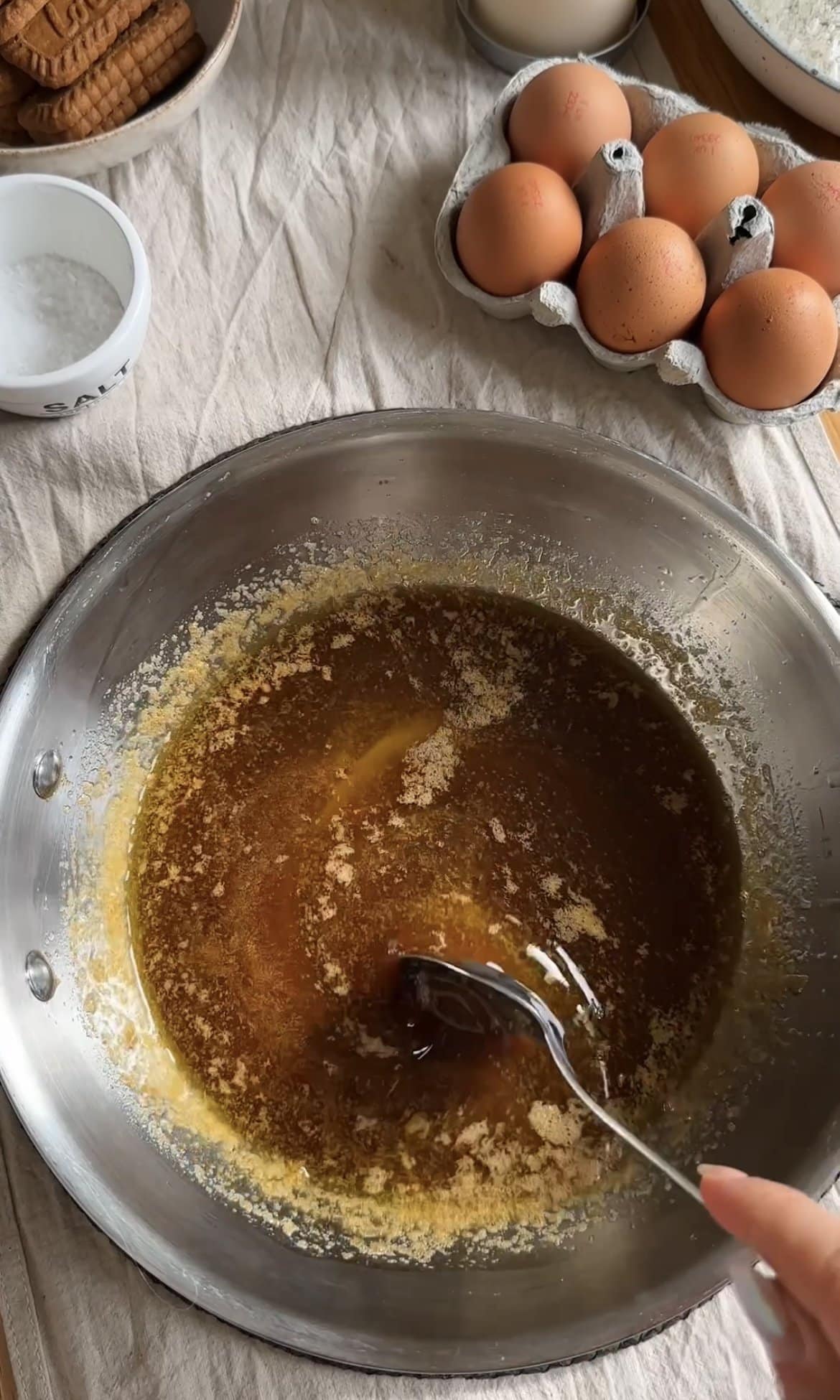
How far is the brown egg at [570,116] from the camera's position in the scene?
0.75 m

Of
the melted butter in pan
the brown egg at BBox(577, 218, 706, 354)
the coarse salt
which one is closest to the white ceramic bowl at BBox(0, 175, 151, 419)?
the coarse salt

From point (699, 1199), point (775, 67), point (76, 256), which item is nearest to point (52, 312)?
point (76, 256)

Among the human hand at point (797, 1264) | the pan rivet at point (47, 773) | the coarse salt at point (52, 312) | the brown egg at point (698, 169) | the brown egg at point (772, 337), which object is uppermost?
the brown egg at point (698, 169)

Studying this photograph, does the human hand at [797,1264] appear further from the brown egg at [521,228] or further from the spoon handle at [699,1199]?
the brown egg at [521,228]

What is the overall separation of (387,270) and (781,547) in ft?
1.28

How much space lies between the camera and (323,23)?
0.86m

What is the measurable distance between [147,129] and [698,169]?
1.40ft

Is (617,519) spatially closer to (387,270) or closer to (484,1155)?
(387,270)

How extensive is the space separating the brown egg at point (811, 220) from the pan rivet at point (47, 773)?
65 centimetres

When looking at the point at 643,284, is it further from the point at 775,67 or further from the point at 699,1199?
the point at 699,1199

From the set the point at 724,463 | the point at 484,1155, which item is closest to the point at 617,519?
the point at 724,463

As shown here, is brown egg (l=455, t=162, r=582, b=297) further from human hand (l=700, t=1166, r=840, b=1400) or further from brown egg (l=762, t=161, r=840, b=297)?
human hand (l=700, t=1166, r=840, b=1400)

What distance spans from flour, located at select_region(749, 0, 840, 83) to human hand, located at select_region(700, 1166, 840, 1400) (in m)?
0.84

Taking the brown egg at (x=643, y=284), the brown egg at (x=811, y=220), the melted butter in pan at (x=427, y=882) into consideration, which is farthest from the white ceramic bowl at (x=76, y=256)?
the brown egg at (x=811, y=220)
